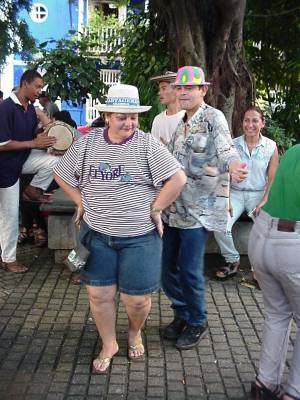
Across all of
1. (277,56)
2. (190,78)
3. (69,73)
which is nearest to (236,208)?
(190,78)

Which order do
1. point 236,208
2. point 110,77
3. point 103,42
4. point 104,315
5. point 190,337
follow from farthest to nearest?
point 110,77, point 103,42, point 236,208, point 190,337, point 104,315

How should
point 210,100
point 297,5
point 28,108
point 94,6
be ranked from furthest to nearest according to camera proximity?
1. point 94,6
2. point 297,5
3. point 210,100
4. point 28,108

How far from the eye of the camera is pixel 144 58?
804 cm

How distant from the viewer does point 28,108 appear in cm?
550

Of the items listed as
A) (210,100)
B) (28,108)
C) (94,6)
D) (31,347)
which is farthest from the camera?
(94,6)

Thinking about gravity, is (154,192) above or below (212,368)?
above

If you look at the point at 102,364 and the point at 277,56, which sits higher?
the point at 277,56

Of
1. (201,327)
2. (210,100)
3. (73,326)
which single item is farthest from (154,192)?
(210,100)

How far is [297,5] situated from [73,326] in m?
6.26

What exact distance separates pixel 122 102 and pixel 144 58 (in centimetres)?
492

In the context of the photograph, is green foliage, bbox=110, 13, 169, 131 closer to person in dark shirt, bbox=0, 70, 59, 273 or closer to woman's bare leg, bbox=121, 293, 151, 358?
person in dark shirt, bbox=0, 70, 59, 273

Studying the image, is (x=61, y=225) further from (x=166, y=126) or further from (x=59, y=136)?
(x=166, y=126)

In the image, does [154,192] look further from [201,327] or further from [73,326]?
[73,326]

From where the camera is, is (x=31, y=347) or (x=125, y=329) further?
(x=125, y=329)
